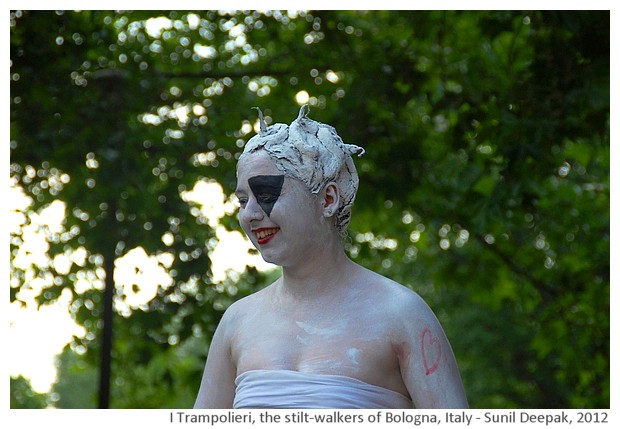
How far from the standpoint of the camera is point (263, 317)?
172 inches

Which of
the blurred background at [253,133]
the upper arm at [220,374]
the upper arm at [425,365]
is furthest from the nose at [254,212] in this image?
the blurred background at [253,133]

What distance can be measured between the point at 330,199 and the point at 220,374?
816 millimetres

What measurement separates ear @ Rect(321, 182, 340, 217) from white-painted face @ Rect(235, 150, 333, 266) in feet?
0.11

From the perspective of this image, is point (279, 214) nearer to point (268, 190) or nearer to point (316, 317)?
point (268, 190)

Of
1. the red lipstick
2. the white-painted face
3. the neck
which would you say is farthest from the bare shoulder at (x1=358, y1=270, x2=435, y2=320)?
the red lipstick

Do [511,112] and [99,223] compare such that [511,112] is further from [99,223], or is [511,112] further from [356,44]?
[99,223]

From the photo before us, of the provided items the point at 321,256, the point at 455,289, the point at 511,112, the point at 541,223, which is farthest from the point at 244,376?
the point at 455,289

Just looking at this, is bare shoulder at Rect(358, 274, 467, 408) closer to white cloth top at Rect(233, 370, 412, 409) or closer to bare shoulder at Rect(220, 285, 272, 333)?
white cloth top at Rect(233, 370, 412, 409)

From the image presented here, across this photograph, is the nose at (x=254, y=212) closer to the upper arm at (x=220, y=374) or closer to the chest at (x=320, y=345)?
the chest at (x=320, y=345)

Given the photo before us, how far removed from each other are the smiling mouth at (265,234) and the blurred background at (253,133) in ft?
15.5

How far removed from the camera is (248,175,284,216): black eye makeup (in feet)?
13.8

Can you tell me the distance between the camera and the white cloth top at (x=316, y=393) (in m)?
4.02

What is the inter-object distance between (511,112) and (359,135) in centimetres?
140

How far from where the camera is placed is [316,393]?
402 cm
